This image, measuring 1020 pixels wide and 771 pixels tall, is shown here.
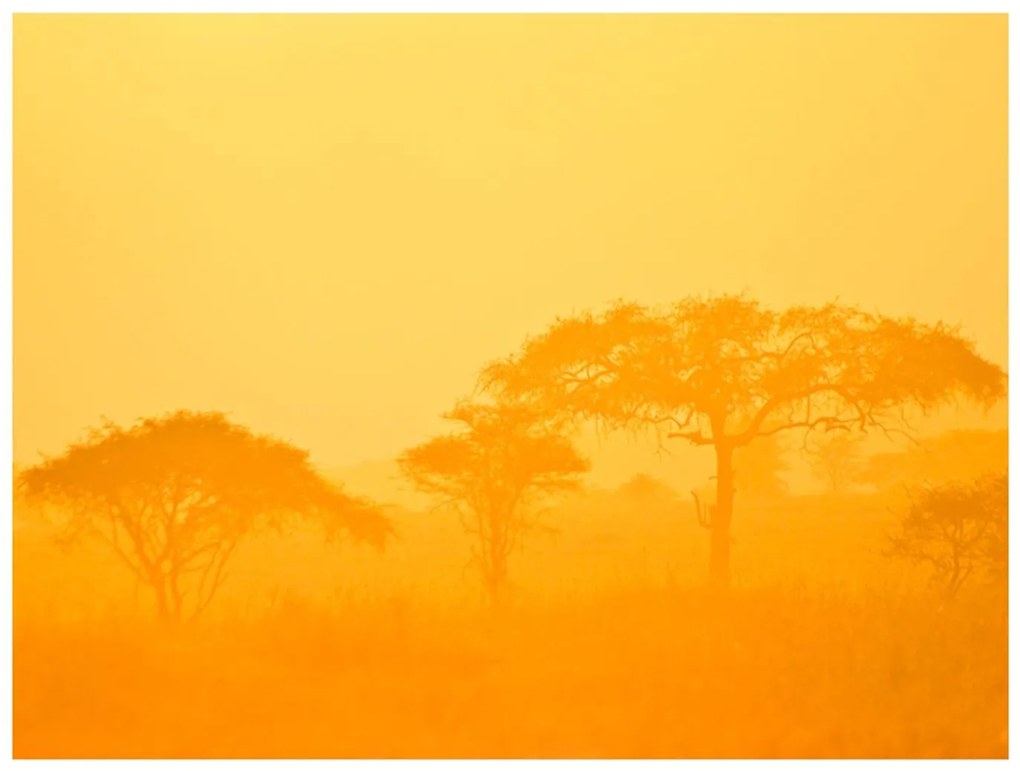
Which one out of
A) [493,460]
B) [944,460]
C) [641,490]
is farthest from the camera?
[641,490]

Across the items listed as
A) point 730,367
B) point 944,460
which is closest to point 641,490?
point 944,460

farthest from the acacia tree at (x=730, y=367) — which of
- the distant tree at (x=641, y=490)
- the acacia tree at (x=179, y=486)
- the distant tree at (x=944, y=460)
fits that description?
the distant tree at (x=641, y=490)

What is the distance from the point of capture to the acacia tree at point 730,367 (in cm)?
1338

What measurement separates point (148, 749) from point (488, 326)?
1532 cm

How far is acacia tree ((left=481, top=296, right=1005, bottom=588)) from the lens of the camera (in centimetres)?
1338

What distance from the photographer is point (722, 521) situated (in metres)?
13.2

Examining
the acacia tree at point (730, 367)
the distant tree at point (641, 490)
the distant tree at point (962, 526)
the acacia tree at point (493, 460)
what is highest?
the acacia tree at point (730, 367)

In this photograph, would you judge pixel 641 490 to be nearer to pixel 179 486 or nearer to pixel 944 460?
pixel 944 460

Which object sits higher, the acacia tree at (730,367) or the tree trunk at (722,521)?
the acacia tree at (730,367)

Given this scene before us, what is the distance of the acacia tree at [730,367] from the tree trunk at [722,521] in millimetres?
23

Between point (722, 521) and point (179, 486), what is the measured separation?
8.29 metres

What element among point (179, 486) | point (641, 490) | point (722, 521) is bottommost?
point (641, 490)

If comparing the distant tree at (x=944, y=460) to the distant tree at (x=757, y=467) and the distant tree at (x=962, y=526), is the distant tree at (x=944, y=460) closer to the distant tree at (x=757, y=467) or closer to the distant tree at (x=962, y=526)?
the distant tree at (x=757, y=467)

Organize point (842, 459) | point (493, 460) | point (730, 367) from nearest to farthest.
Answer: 1. point (730, 367)
2. point (493, 460)
3. point (842, 459)
